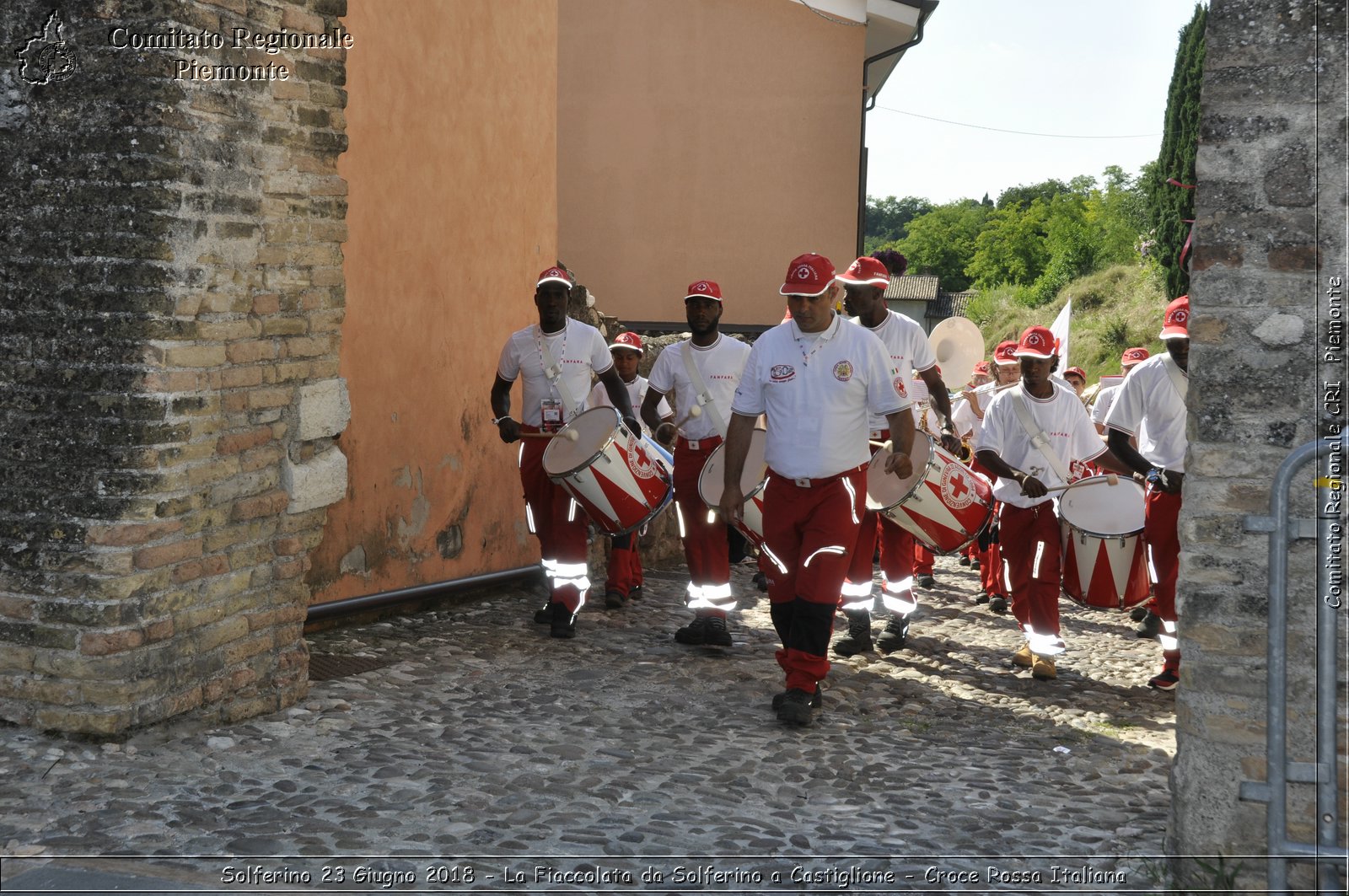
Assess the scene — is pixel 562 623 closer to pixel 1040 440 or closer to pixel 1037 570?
pixel 1037 570

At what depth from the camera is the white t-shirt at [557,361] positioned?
8180 mm

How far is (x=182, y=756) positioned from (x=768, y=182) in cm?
1356

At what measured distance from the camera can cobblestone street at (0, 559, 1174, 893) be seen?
440cm

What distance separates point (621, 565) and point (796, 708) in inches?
122

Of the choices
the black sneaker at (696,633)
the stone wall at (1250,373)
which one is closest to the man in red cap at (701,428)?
the black sneaker at (696,633)

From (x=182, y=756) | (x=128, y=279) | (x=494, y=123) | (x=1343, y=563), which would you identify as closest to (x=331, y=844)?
(x=182, y=756)

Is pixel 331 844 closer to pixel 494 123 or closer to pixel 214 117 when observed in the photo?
pixel 214 117

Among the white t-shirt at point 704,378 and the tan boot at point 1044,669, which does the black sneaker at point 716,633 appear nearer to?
the white t-shirt at point 704,378

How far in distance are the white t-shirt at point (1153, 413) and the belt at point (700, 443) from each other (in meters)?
2.24

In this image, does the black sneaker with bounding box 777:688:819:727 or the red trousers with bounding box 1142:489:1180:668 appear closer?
the black sneaker with bounding box 777:688:819:727

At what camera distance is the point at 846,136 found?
18.1 metres

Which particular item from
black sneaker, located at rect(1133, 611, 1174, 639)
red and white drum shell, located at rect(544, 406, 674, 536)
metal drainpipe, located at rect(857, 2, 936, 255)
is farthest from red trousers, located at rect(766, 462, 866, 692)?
metal drainpipe, located at rect(857, 2, 936, 255)

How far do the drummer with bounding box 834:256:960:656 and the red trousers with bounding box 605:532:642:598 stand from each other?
1677 millimetres

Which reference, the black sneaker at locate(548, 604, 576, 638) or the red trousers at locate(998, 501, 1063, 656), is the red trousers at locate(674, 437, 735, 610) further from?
the red trousers at locate(998, 501, 1063, 656)
